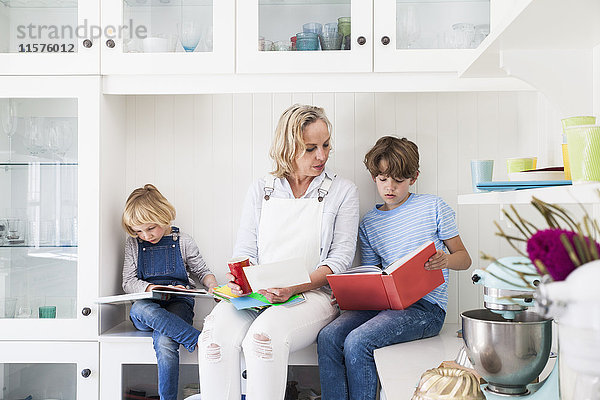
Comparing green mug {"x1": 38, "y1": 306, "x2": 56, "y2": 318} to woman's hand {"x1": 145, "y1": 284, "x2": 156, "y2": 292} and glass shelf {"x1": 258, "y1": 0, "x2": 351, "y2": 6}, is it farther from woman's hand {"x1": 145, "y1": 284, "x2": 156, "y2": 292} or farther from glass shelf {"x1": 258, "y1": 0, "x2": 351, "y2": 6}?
glass shelf {"x1": 258, "y1": 0, "x2": 351, "y2": 6}

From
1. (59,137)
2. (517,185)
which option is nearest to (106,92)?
(59,137)

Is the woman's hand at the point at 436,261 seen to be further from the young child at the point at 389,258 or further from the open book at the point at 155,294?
the open book at the point at 155,294

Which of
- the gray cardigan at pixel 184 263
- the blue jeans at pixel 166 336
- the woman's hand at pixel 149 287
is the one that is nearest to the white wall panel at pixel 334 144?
the gray cardigan at pixel 184 263

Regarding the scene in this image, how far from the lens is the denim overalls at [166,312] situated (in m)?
2.05

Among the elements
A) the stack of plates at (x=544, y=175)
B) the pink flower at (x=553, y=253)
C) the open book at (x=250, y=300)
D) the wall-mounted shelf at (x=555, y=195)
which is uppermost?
the stack of plates at (x=544, y=175)

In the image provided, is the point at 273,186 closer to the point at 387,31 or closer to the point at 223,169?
the point at 223,169

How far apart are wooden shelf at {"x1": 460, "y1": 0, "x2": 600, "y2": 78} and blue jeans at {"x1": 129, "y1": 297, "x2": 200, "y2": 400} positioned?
1.30 m

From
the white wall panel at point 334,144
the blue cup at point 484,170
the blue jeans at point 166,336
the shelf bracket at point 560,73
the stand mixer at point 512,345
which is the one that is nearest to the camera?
the stand mixer at point 512,345

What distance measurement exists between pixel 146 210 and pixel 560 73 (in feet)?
4.94

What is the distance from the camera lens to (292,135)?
2.21 m

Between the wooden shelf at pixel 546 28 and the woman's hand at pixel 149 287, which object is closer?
the wooden shelf at pixel 546 28

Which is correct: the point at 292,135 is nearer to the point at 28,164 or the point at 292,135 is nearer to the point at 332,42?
the point at 332,42

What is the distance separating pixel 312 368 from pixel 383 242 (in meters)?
0.53

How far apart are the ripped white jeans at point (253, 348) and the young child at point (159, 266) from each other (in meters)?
0.23
